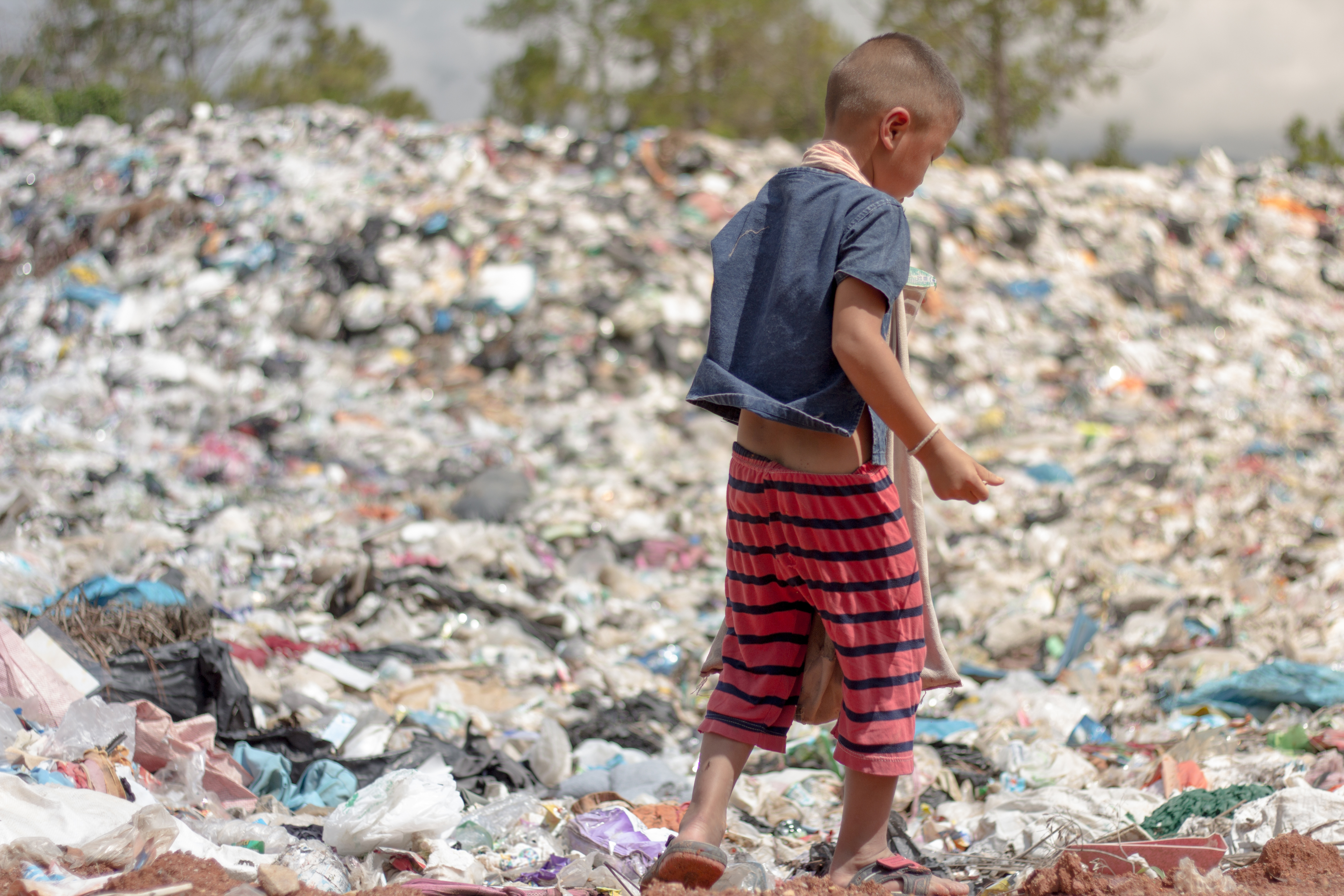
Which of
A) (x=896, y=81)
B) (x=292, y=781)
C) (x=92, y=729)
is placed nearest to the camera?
(x=896, y=81)

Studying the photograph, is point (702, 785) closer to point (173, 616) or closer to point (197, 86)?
point (173, 616)

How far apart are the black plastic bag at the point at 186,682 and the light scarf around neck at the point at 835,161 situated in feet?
6.14

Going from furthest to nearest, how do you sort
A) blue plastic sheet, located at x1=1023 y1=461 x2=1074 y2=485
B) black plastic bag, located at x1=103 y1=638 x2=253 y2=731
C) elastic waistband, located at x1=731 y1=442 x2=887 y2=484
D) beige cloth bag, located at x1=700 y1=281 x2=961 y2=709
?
blue plastic sheet, located at x1=1023 y1=461 x2=1074 y2=485 → black plastic bag, located at x1=103 y1=638 x2=253 y2=731 → beige cloth bag, located at x1=700 y1=281 x2=961 y2=709 → elastic waistband, located at x1=731 y1=442 x2=887 y2=484

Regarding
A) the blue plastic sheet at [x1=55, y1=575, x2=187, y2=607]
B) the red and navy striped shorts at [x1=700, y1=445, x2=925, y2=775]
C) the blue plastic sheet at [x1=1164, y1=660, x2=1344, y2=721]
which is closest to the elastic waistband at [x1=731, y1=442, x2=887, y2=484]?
the red and navy striped shorts at [x1=700, y1=445, x2=925, y2=775]

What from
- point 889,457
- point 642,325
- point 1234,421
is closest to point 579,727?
point 889,457

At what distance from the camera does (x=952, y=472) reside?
148 cm

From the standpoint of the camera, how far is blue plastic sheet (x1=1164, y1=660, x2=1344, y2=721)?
2.61m

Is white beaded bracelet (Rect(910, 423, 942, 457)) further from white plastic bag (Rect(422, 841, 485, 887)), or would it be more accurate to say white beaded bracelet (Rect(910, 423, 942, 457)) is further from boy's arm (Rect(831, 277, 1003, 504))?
white plastic bag (Rect(422, 841, 485, 887))

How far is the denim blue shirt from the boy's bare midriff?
0.02 metres

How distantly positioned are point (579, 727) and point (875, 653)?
1.49m

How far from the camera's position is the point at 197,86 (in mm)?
25625

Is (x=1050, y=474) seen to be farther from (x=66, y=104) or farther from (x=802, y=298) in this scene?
(x=66, y=104)

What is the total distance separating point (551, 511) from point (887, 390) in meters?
3.58

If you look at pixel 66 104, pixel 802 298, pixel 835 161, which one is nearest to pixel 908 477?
pixel 802 298
